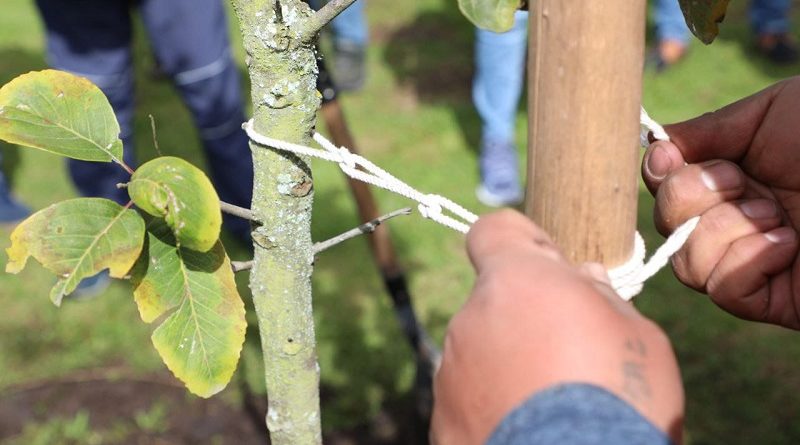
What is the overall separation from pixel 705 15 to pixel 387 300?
2.00m

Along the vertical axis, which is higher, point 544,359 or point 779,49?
point 544,359

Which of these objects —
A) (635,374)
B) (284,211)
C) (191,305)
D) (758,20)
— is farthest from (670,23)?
(635,374)

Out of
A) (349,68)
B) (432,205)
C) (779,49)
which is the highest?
(432,205)

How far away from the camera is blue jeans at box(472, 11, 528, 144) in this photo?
3.28 metres

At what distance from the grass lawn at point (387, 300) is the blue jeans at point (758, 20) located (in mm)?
156

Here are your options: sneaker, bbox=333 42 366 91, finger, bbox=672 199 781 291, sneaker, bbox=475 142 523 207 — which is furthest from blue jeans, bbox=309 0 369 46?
finger, bbox=672 199 781 291

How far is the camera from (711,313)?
2752 millimetres

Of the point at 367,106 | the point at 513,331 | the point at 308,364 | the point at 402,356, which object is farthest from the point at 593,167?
the point at 367,106

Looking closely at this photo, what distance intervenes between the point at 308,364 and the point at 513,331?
50 centimetres

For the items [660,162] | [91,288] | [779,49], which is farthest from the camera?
[779,49]

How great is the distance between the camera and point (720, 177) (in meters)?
1.10

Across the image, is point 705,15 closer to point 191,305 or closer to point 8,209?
point 191,305

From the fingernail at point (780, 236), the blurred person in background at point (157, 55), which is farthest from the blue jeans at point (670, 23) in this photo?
the fingernail at point (780, 236)

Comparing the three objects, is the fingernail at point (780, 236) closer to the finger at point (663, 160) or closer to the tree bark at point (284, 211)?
the finger at point (663, 160)
